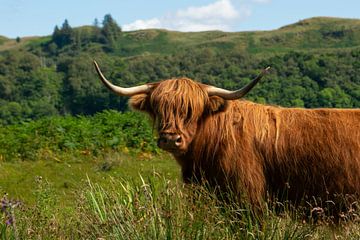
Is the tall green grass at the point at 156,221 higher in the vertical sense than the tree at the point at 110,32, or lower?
higher

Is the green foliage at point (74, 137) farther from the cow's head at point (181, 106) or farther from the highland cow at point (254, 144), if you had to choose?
the highland cow at point (254, 144)

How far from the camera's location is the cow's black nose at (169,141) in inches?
241

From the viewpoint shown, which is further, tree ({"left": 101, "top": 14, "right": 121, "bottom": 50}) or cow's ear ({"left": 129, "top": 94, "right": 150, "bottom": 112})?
tree ({"left": 101, "top": 14, "right": 121, "bottom": 50})

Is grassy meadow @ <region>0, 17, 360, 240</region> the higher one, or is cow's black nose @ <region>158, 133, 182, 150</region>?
cow's black nose @ <region>158, 133, 182, 150</region>

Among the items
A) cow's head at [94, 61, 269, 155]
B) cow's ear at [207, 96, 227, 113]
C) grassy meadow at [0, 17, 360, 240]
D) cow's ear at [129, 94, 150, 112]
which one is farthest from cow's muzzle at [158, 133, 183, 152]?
cow's ear at [129, 94, 150, 112]

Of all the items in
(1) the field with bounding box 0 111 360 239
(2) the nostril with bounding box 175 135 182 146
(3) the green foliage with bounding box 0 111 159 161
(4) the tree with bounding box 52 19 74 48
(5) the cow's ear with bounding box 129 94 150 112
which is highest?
(5) the cow's ear with bounding box 129 94 150 112

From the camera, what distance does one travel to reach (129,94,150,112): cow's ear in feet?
22.3

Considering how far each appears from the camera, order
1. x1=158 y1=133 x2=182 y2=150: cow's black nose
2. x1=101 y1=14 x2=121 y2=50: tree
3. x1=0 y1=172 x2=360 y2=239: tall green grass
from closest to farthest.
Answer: x1=0 y1=172 x2=360 y2=239: tall green grass
x1=158 y1=133 x2=182 y2=150: cow's black nose
x1=101 y1=14 x2=121 y2=50: tree

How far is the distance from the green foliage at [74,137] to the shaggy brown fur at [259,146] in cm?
878

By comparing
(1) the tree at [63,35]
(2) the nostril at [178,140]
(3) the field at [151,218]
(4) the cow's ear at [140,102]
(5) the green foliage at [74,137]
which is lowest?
(1) the tree at [63,35]

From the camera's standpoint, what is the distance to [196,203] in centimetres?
533

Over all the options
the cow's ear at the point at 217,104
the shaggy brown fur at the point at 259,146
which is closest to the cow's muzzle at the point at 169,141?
the shaggy brown fur at the point at 259,146

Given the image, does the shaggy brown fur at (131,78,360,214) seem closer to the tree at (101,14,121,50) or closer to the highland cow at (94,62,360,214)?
the highland cow at (94,62,360,214)

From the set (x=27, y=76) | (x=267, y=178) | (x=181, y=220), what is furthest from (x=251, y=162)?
(x=27, y=76)
